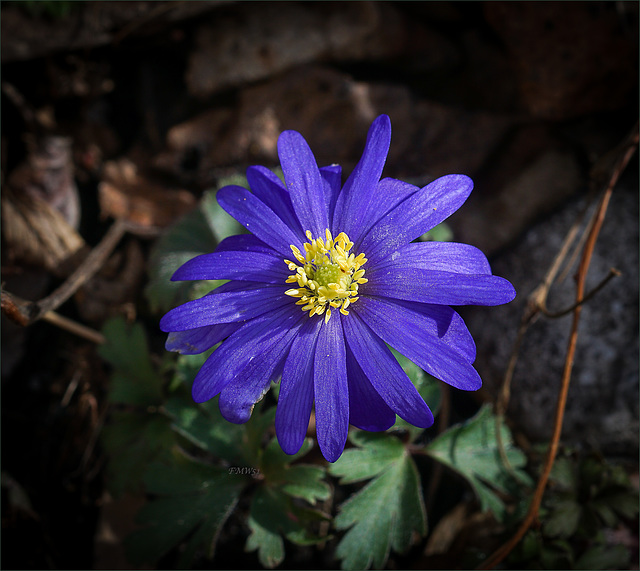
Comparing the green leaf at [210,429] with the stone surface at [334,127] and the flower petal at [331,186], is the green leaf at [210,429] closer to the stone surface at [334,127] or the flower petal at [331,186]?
the flower petal at [331,186]

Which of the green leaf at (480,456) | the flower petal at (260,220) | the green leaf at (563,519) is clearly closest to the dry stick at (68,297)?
the flower petal at (260,220)

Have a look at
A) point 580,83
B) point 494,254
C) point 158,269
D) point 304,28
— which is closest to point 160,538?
point 158,269

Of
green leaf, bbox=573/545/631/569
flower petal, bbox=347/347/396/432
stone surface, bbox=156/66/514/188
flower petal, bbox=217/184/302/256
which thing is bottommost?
green leaf, bbox=573/545/631/569

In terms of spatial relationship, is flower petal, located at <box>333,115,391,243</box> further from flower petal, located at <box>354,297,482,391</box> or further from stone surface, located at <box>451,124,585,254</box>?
stone surface, located at <box>451,124,585,254</box>

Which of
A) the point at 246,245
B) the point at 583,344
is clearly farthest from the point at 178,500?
the point at 583,344

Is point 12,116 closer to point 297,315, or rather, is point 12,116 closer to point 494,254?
point 297,315

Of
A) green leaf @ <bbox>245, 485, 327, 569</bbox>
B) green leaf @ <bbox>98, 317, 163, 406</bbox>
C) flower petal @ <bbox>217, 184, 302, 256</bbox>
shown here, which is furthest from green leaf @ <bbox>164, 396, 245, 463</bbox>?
flower petal @ <bbox>217, 184, 302, 256</bbox>
